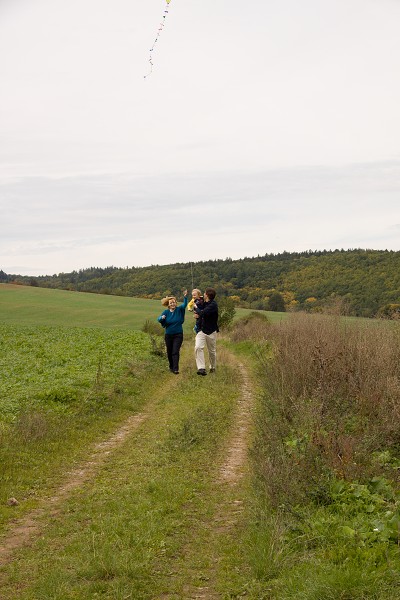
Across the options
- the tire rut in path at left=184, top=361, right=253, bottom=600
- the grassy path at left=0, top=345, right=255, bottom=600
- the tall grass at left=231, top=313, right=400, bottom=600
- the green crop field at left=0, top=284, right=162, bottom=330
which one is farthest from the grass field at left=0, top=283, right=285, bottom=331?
the grassy path at left=0, top=345, right=255, bottom=600

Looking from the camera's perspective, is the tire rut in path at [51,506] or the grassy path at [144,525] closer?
the grassy path at [144,525]

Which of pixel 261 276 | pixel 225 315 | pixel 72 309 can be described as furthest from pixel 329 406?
pixel 261 276

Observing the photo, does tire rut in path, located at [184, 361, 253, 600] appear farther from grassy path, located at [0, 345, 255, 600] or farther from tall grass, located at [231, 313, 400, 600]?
tall grass, located at [231, 313, 400, 600]

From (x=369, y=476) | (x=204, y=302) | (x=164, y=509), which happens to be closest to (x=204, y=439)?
(x=164, y=509)

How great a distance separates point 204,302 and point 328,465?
9.98 meters

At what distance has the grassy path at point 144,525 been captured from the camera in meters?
5.31

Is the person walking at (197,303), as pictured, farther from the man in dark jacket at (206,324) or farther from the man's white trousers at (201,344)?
the man's white trousers at (201,344)

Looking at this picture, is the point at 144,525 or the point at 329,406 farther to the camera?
the point at 329,406

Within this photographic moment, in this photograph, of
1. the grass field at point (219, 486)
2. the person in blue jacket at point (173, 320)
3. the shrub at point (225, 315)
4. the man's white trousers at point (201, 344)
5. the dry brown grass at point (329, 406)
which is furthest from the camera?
the shrub at point (225, 315)

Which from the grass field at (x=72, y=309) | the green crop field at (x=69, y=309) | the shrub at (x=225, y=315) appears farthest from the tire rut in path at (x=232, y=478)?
the green crop field at (x=69, y=309)

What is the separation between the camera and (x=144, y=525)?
654cm

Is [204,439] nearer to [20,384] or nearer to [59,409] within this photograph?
[59,409]

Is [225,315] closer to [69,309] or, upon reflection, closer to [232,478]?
[69,309]

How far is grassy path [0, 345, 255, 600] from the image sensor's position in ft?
17.4
